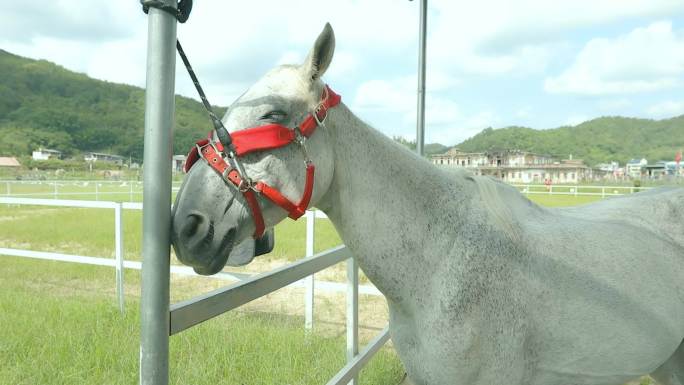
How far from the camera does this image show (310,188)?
1.40 m

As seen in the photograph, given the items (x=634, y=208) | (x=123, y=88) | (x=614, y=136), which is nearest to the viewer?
(x=634, y=208)

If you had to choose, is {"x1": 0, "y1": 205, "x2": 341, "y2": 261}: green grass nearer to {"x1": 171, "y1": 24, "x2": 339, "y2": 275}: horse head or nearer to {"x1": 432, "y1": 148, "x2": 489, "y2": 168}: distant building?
{"x1": 432, "y1": 148, "x2": 489, "y2": 168}: distant building

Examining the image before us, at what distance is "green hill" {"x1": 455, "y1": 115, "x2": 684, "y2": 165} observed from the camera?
2721 inches

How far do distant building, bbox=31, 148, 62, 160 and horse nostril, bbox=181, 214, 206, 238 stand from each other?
85.6 meters

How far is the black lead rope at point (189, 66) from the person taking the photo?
3.09 feet

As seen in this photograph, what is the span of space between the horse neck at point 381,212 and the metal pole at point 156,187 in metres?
0.68

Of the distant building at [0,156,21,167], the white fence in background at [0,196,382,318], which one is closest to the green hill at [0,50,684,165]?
the distant building at [0,156,21,167]

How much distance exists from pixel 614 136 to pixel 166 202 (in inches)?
4115

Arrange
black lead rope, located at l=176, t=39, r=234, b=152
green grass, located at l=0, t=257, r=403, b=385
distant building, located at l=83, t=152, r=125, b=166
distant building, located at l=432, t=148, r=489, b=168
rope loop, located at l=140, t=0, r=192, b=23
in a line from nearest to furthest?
rope loop, located at l=140, t=0, r=192, b=23, black lead rope, located at l=176, t=39, r=234, b=152, distant building, located at l=432, t=148, r=489, b=168, green grass, located at l=0, t=257, r=403, b=385, distant building, located at l=83, t=152, r=125, b=166

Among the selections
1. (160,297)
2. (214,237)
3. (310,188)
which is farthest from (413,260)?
(160,297)

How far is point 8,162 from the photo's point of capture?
2616 inches

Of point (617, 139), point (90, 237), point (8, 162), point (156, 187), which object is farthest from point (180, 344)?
point (617, 139)

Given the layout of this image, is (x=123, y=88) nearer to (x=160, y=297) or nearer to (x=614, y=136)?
(x=160, y=297)

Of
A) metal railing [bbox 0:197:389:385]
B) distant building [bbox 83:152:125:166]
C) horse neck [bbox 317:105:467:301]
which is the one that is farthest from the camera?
distant building [bbox 83:152:125:166]
